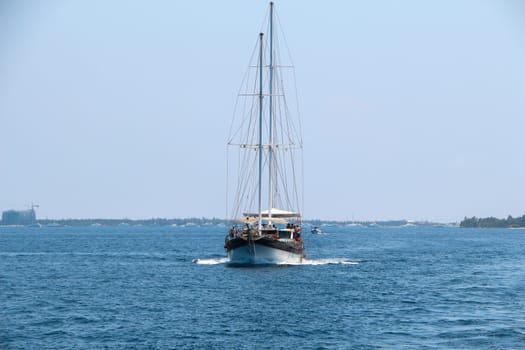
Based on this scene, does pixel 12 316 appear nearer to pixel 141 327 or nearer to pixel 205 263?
pixel 141 327

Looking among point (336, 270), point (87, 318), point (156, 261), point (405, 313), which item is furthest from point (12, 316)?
point (156, 261)

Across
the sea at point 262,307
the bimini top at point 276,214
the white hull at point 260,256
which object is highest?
the bimini top at point 276,214

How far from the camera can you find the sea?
4247 centimetres

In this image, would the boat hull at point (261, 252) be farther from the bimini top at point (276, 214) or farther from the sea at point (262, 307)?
the bimini top at point (276, 214)

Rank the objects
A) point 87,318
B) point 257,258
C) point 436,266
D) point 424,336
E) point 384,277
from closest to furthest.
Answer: point 424,336 < point 87,318 < point 384,277 < point 257,258 < point 436,266

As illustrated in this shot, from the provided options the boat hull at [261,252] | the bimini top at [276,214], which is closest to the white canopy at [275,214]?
the bimini top at [276,214]

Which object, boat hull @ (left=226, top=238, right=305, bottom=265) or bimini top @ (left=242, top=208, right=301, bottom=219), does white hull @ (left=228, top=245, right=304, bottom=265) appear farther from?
bimini top @ (left=242, top=208, right=301, bottom=219)

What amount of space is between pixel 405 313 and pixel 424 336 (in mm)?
8042

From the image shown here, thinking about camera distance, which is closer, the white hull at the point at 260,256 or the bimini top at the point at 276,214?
the white hull at the point at 260,256

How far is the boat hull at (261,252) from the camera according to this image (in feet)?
259

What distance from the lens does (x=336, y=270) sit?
8194 cm

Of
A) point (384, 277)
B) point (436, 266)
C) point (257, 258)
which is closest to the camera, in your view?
point (384, 277)

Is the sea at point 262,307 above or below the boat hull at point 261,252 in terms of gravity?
below

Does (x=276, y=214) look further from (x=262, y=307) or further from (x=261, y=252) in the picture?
(x=262, y=307)
